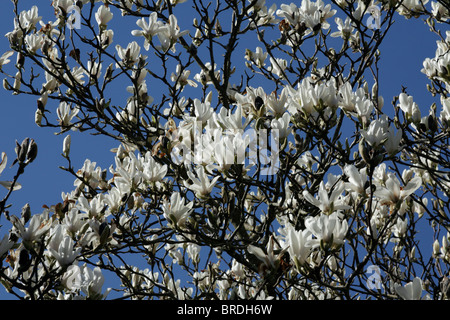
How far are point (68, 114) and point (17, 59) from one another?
58 cm

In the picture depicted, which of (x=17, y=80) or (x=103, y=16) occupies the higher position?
(x=103, y=16)

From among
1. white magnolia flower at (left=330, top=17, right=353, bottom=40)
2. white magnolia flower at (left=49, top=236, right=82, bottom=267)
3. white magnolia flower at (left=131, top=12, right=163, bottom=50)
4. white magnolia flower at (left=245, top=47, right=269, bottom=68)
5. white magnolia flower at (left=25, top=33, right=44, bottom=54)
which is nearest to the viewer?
white magnolia flower at (left=49, top=236, right=82, bottom=267)

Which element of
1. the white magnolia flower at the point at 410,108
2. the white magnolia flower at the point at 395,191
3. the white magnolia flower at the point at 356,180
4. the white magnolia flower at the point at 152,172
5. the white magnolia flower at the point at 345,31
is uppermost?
the white magnolia flower at the point at 345,31

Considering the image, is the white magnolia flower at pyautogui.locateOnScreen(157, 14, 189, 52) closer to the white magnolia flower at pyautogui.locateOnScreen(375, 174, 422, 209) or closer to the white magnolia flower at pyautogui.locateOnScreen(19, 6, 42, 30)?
the white magnolia flower at pyautogui.locateOnScreen(19, 6, 42, 30)

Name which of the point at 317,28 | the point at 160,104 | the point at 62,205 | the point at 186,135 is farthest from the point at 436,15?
the point at 62,205

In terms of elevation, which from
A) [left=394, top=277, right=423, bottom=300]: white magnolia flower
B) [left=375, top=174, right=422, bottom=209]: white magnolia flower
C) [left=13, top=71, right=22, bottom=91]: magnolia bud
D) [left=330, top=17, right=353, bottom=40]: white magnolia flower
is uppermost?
[left=330, top=17, right=353, bottom=40]: white magnolia flower

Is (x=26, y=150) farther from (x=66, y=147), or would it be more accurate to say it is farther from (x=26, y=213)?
(x=66, y=147)

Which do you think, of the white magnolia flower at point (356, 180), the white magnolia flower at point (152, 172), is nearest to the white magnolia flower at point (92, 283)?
the white magnolia flower at point (152, 172)

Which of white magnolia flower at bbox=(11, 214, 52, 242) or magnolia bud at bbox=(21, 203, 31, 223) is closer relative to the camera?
white magnolia flower at bbox=(11, 214, 52, 242)

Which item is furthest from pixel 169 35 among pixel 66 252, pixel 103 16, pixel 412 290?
pixel 412 290

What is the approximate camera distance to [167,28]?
358cm

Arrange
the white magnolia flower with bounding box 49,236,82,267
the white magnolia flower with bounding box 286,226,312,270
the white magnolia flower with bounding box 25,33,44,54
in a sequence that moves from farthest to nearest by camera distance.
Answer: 1. the white magnolia flower with bounding box 25,33,44,54
2. the white magnolia flower with bounding box 49,236,82,267
3. the white magnolia flower with bounding box 286,226,312,270

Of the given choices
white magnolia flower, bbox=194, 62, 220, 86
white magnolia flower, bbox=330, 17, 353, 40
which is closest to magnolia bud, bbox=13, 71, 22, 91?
white magnolia flower, bbox=194, 62, 220, 86

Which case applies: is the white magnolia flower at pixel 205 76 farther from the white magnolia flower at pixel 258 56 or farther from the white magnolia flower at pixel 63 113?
the white magnolia flower at pixel 63 113
